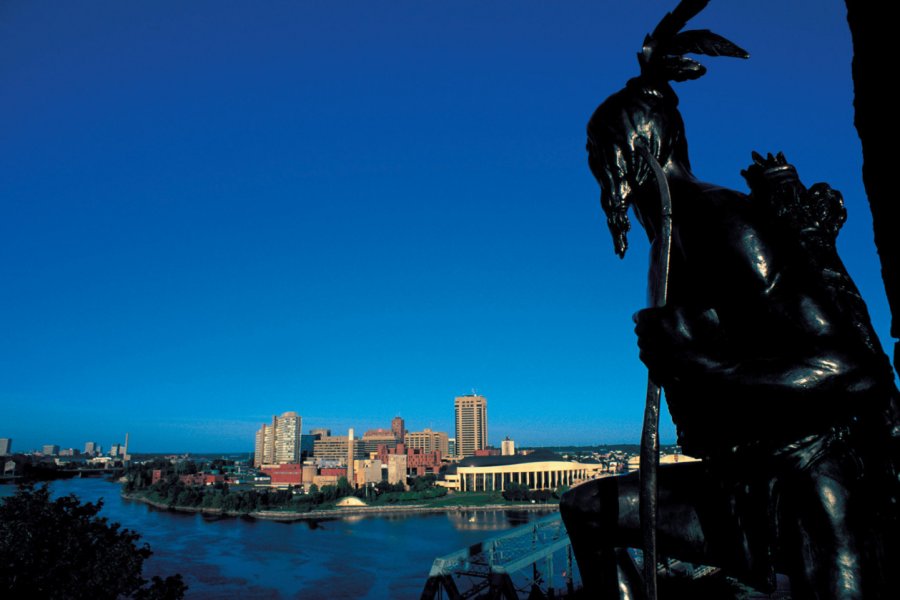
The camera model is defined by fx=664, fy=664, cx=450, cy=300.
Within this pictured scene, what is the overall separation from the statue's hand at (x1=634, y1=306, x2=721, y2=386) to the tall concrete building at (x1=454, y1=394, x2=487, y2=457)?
6433 inches

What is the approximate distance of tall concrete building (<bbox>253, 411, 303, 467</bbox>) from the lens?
153 meters

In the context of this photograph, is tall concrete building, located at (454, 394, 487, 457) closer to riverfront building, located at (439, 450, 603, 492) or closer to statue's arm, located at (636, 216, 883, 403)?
riverfront building, located at (439, 450, 603, 492)

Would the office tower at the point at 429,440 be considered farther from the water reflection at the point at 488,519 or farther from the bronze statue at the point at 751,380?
the bronze statue at the point at 751,380

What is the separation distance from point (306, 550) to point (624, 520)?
5485 centimetres

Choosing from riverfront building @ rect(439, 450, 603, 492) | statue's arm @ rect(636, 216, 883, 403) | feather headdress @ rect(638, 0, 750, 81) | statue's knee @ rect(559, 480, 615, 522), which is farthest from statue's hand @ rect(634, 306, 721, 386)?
riverfront building @ rect(439, 450, 603, 492)

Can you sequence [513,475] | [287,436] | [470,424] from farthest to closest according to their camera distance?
[470,424]
[287,436]
[513,475]

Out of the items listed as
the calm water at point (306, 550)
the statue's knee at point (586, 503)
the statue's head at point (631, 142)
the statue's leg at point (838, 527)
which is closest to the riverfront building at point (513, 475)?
the calm water at point (306, 550)

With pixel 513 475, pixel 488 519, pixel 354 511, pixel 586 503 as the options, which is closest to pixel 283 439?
pixel 513 475

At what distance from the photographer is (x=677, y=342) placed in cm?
164

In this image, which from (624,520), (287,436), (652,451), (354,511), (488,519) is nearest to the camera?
(652,451)

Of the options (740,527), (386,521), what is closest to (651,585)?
(740,527)

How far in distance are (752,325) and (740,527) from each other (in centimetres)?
48

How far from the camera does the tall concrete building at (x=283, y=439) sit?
152750 mm

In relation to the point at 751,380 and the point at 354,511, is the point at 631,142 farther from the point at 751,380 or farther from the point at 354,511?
the point at 354,511
